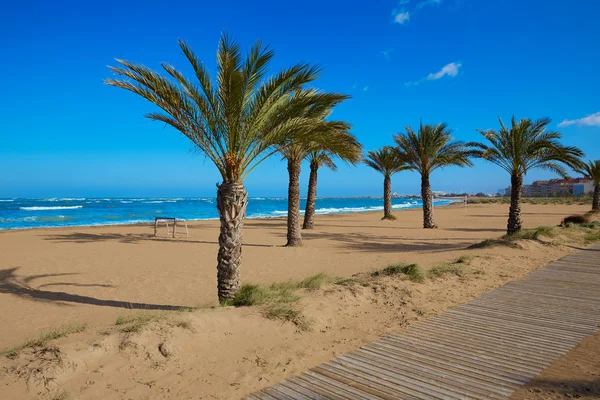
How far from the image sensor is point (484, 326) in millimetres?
4965

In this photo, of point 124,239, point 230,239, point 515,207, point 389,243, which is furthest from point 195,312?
point 515,207

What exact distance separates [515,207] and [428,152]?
256 inches

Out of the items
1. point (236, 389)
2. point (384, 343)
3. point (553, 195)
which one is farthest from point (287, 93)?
point (553, 195)

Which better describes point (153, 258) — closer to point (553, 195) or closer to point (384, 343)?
point (384, 343)

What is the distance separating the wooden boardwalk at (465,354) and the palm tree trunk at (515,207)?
31.7 feet

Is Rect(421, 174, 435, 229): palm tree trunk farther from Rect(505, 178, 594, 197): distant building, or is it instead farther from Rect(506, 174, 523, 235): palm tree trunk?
Rect(505, 178, 594, 197): distant building

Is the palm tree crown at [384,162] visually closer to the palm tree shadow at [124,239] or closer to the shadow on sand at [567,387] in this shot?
the palm tree shadow at [124,239]

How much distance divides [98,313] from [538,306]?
6.93 meters

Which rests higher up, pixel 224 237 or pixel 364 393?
pixel 224 237

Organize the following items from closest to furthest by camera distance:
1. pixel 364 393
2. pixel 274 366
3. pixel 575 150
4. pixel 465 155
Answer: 1. pixel 364 393
2. pixel 274 366
3. pixel 575 150
4. pixel 465 155

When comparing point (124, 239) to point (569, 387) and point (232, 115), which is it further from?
point (569, 387)

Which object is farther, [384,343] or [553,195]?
[553,195]

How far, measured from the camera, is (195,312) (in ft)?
16.8

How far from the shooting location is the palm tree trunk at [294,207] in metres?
14.4
